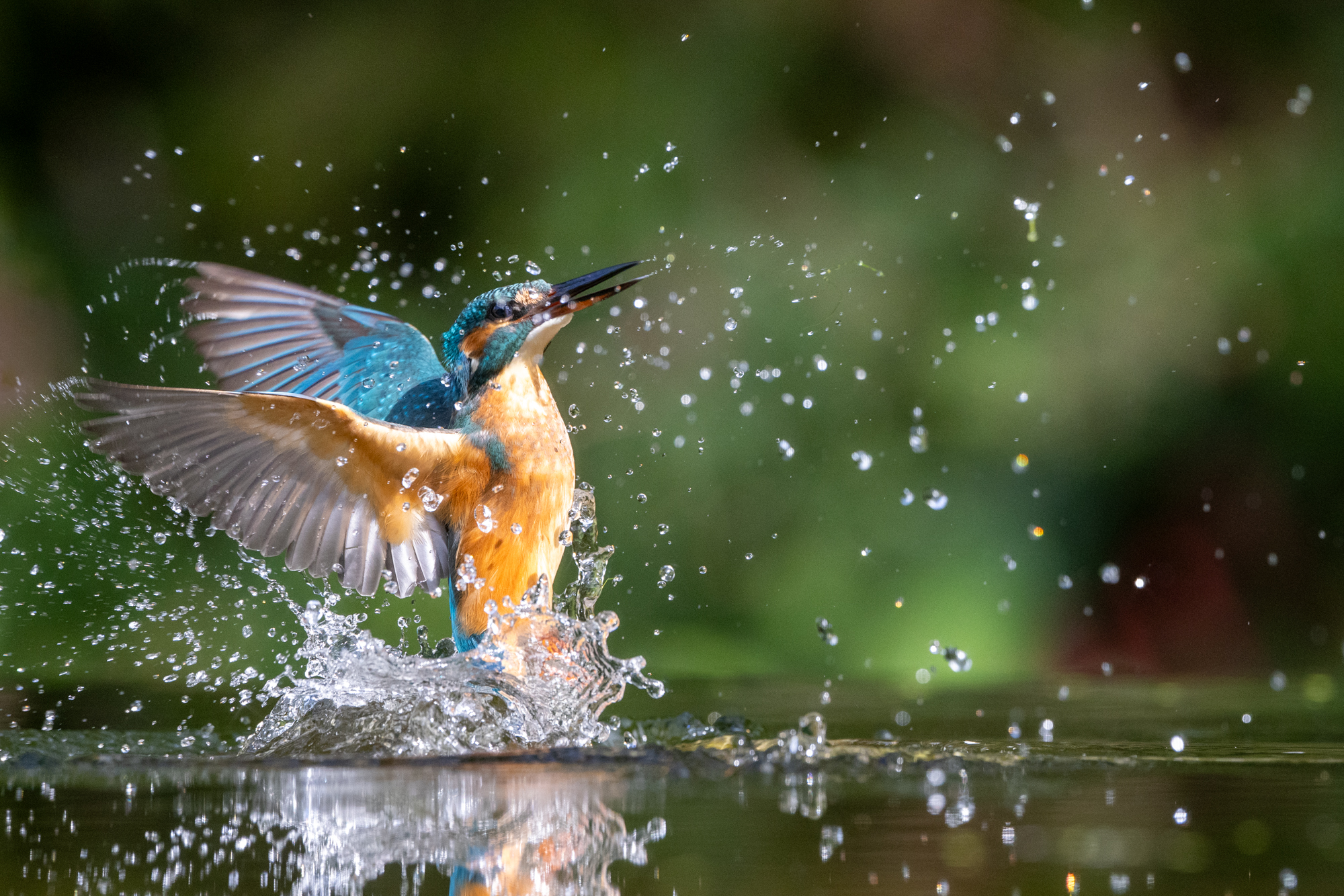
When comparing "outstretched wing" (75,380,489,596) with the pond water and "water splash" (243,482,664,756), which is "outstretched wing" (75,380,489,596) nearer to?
"water splash" (243,482,664,756)

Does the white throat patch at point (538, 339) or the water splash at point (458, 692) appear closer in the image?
the water splash at point (458, 692)

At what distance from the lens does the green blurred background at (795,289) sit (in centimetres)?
516

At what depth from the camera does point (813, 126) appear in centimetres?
580

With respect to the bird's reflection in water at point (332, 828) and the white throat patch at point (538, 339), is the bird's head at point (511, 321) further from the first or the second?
the bird's reflection in water at point (332, 828)

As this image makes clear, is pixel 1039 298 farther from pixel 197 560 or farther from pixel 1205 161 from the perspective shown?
pixel 197 560

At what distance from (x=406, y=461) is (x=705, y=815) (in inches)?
53.1

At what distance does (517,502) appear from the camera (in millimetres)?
3090

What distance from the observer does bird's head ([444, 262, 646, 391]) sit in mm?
3170

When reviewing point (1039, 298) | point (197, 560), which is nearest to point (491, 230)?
point (197, 560)

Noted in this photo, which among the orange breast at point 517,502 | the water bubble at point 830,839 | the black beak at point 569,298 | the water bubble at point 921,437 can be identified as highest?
the water bubble at point 921,437

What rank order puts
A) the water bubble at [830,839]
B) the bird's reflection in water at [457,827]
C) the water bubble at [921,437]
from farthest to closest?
the water bubble at [921,437] → the water bubble at [830,839] → the bird's reflection in water at [457,827]

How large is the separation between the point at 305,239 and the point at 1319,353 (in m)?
3.91

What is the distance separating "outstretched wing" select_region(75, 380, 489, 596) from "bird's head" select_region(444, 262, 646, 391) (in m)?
0.24

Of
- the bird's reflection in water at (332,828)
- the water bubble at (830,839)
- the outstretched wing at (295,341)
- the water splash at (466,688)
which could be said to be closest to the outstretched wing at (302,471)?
the water splash at (466,688)
